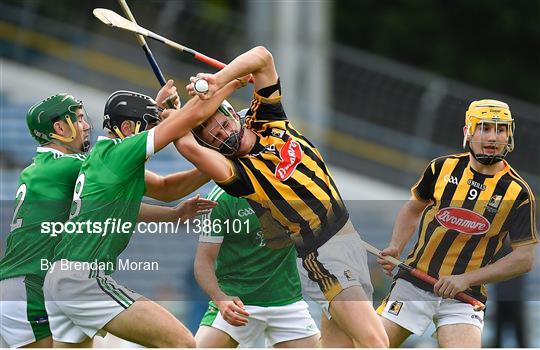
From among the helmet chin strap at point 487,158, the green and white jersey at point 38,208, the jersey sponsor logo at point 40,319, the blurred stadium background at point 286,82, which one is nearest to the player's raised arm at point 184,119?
the green and white jersey at point 38,208

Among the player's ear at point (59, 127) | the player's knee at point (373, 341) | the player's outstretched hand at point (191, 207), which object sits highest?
the player's ear at point (59, 127)

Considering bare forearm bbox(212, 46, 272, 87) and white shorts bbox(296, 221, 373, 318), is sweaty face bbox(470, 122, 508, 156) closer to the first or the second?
white shorts bbox(296, 221, 373, 318)

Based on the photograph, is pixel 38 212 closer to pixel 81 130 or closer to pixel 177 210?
pixel 81 130

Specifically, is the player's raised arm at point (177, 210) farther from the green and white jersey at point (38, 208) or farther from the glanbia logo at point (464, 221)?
the glanbia logo at point (464, 221)

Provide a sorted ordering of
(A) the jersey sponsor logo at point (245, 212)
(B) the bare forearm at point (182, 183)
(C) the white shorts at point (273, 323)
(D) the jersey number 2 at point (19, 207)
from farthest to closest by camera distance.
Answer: (C) the white shorts at point (273, 323), (A) the jersey sponsor logo at point (245, 212), (D) the jersey number 2 at point (19, 207), (B) the bare forearm at point (182, 183)

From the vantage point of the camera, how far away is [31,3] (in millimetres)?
14453

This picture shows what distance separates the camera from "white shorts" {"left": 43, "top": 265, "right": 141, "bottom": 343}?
6758mm

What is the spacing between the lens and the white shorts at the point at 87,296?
6.76m

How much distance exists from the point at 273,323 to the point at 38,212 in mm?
1370

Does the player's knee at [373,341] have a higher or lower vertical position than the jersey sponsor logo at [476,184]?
lower

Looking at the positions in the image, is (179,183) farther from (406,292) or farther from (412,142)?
(412,142)

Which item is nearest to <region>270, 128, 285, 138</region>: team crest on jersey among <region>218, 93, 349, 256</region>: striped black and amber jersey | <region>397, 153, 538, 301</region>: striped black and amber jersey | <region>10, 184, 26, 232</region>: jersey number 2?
<region>218, 93, 349, 256</region>: striped black and amber jersey

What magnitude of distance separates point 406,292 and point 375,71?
7245 mm

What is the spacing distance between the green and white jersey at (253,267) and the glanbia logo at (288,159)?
636 millimetres
